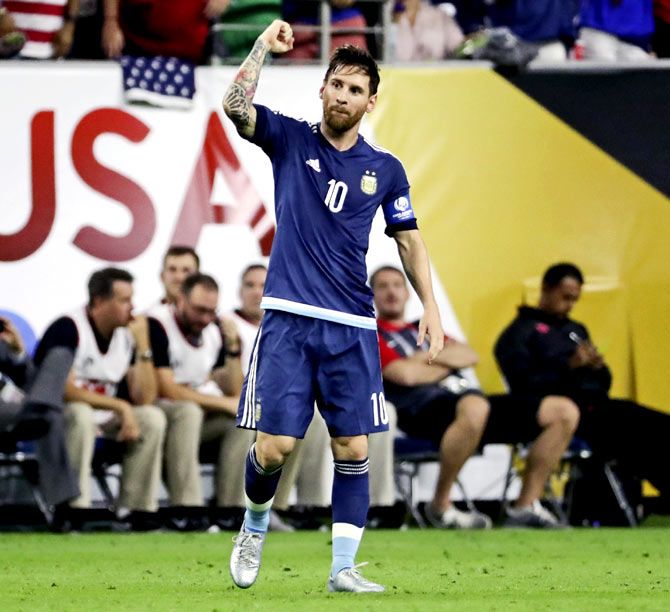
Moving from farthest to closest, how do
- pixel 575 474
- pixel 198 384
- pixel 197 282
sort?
1. pixel 575 474
2. pixel 198 384
3. pixel 197 282

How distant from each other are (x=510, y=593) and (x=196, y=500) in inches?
193

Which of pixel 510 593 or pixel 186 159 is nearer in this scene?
pixel 510 593

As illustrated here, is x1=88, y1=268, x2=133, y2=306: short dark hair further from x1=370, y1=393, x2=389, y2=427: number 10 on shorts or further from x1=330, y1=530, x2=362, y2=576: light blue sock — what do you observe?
x1=330, y1=530, x2=362, y2=576: light blue sock

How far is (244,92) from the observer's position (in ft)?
21.6

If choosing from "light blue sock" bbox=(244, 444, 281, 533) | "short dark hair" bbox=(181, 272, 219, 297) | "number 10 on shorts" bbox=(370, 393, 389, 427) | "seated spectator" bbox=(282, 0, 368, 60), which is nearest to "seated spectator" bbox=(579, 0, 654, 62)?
"seated spectator" bbox=(282, 0, 368, 60)

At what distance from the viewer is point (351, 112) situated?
261 inches

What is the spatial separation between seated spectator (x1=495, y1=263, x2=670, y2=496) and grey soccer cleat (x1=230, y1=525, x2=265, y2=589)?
578 cm

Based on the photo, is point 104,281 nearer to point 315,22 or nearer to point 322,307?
point 315,22

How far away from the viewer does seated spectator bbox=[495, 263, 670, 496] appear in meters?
12.3

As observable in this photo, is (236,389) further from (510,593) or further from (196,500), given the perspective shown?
(510,593)

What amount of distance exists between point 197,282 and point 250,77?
5.11m

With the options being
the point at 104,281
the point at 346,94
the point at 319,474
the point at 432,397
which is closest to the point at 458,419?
the point at 432,397

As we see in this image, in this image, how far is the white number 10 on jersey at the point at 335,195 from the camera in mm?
6703

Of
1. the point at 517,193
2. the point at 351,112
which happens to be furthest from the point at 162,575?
the point at 517,193
